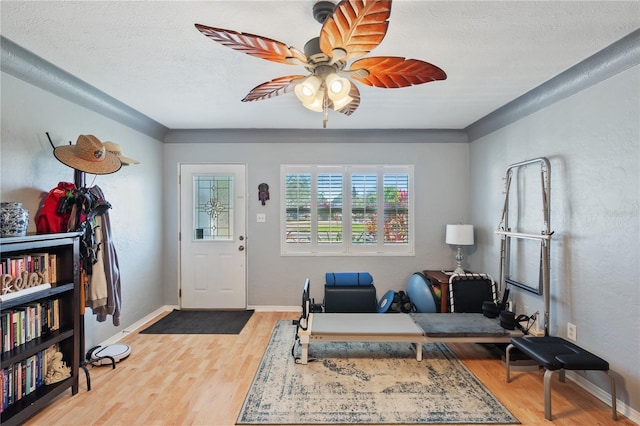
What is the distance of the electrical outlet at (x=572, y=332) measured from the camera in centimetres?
237

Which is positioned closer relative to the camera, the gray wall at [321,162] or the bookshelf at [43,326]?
the bookshelf at [43,326]

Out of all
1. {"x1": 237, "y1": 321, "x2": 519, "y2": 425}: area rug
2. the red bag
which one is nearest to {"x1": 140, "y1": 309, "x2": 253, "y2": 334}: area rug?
{"x1": 237, "y1": 321, "x2": 519, "y2": 425}: area rug

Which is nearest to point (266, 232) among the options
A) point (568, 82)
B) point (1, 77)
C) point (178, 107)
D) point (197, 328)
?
point (197, 328)

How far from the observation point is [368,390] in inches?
88.4

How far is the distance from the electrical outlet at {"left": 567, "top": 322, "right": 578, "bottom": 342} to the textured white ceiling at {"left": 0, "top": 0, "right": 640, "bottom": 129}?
6.68ft

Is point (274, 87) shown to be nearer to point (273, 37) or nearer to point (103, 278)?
point (273, 37)

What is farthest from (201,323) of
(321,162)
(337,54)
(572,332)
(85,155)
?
(572,332)

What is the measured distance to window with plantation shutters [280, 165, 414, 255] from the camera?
4055 millimetres

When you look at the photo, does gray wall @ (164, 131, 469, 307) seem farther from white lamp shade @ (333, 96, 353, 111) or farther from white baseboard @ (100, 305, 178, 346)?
white lamp shade @ (333, 96, 353, 111)

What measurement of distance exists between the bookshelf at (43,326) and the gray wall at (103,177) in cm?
46

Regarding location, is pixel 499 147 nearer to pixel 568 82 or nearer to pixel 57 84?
pixel 568 82

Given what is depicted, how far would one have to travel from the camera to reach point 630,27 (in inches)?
69.2

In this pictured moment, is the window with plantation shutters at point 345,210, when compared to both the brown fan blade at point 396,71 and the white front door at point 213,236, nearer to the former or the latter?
the white front door at point 213,236

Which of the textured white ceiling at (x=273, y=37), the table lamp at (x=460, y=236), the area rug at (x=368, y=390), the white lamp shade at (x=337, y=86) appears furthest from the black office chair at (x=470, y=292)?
the white lamp shade at (x=337, y=86)
